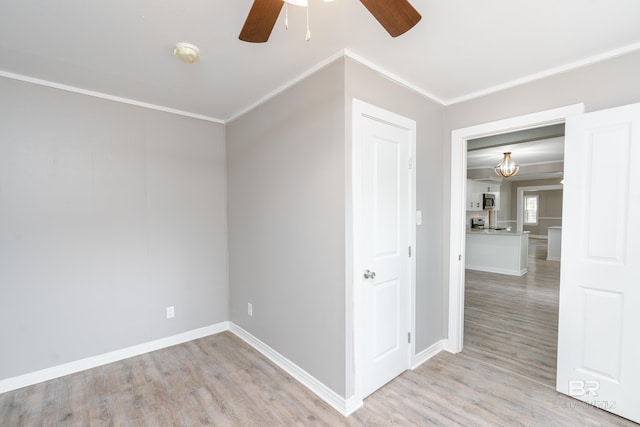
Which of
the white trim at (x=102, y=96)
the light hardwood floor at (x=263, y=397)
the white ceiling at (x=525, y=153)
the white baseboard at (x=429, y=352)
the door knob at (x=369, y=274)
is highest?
the white ceiling at (x=525, y=153)

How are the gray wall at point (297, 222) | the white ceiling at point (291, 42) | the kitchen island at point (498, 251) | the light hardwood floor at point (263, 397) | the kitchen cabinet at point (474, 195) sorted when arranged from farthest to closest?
the kitchen cabinet at point (474, 195), the kitchen island at point (498, 251), the gray wall at point (297, 222), the light hardwood floor at point (263, 397), the white ceiling at point (291, 42)

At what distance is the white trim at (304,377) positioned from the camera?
78.5 inches

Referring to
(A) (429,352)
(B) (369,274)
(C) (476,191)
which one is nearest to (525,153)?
(C) (476,191)

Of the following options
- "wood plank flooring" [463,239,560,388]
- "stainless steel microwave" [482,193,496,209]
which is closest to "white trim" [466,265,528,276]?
"wood plank flooring" [463,239,560,388]

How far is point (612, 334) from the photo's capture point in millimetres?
1949

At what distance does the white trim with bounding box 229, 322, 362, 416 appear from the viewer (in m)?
1.99

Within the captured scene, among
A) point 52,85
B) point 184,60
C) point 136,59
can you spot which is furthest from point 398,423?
point 52,85

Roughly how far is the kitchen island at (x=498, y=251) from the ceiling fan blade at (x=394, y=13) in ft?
20.7

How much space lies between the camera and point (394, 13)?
117 cm

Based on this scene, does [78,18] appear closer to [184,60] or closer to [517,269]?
[184,60]

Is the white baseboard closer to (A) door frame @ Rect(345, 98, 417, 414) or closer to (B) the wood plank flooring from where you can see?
(B) the wood plank flooring

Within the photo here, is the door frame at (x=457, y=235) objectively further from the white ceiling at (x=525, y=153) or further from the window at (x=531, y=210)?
the window at (x=531, y=210)

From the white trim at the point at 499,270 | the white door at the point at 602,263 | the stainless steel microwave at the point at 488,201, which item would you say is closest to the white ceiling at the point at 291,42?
the white door at the point at 602,263

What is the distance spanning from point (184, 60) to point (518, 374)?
11.8 feet
